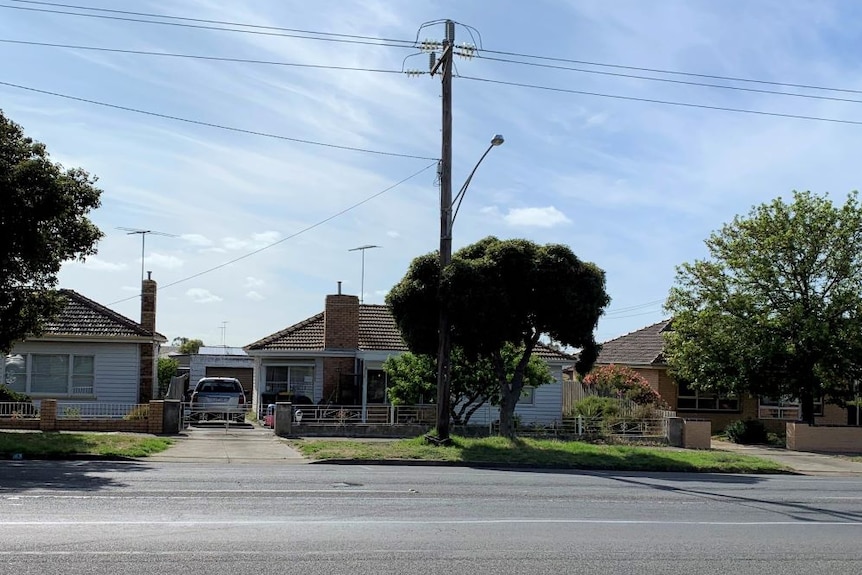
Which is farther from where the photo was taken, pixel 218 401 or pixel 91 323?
pixel 91 323

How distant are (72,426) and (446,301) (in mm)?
10598

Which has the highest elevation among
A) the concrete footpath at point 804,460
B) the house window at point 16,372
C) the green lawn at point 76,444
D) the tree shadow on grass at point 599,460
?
the house window at point 16,372

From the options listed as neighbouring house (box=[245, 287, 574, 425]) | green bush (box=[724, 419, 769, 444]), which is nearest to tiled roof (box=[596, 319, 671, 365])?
neighbouring house (box=[245, 287, 574, 425])

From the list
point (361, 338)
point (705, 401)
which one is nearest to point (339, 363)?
point (361, 338)

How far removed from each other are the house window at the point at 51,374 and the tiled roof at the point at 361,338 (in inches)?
221

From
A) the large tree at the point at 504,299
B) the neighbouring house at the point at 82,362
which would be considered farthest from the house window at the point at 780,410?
the neighbouring house at the point at 82,362

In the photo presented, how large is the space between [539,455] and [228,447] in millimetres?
7288

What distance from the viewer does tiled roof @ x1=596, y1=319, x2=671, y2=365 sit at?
118 feet

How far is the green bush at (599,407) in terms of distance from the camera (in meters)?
28.9

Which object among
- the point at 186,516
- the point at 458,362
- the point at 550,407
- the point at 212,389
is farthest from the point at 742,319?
the point at 186,516

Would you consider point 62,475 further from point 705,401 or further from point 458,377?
point 705,401

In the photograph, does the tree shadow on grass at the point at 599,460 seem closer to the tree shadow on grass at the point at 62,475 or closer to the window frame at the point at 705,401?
the tree shadow on grass at the point at 62,475

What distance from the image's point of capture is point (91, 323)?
29688 mm

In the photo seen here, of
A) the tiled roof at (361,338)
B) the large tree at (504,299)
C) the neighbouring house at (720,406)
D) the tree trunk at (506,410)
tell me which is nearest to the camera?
the large tree at (504,299)
